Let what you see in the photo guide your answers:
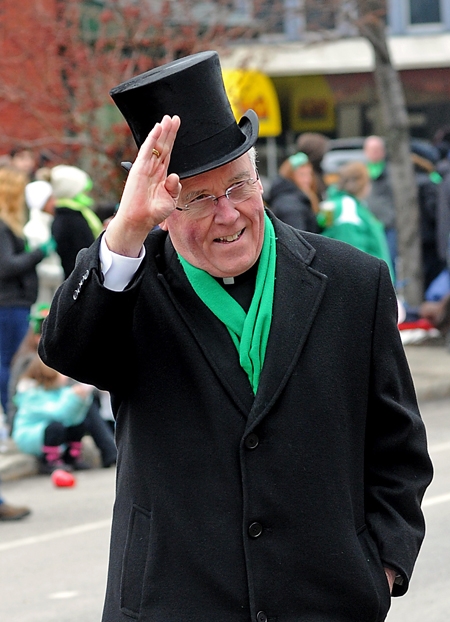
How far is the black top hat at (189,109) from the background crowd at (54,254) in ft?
17.5

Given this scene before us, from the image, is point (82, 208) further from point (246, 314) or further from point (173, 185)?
point (173, 185)

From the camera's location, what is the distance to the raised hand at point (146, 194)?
2.58 meters

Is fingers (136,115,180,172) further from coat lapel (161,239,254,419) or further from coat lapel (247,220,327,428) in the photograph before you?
coat lapel (247,220,327,428)

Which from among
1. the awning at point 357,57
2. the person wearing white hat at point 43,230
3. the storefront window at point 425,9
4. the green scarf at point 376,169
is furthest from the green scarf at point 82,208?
the storefront window at point 425,9

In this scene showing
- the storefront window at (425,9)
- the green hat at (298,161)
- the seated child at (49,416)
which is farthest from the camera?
the storefront window at (425,9)

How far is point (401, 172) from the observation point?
14258 millimetres

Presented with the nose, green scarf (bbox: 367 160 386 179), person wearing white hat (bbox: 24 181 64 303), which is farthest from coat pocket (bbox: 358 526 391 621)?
green scarf (bbox: 367 160 386 179)

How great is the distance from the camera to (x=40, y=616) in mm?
5785

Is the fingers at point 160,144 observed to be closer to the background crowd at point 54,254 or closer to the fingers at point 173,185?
the fingers at point 173,185

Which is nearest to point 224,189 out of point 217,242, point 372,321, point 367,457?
point 217,242

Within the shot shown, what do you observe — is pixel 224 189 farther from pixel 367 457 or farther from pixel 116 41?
pixel 116 41

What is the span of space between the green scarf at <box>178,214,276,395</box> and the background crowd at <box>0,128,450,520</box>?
5205 millimetres

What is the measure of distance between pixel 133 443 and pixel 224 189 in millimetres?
599

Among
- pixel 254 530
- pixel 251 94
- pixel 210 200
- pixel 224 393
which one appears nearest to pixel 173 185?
pixel 210 200
